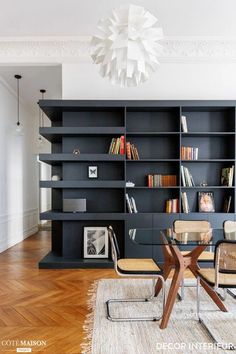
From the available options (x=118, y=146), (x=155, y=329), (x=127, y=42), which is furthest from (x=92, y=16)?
(x=155, y=329)

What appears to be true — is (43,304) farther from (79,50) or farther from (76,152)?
A: (79,50)

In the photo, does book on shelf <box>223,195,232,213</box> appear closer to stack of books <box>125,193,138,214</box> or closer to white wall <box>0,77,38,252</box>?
stack of books <box>125,193,138,214</box>

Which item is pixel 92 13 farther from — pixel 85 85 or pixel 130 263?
pixel 130 263

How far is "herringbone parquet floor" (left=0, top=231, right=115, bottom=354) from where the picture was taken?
2264 millimetres

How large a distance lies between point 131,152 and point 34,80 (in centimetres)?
267

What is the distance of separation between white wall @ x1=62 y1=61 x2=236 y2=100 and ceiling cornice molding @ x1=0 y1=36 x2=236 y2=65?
104mm

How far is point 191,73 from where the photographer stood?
15.0 ft

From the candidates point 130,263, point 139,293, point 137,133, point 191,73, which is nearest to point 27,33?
point 137,133

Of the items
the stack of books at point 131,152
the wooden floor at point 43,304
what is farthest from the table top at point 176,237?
the stack of books at point 131,152

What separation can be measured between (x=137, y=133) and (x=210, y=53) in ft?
5.97

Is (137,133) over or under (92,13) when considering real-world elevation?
under

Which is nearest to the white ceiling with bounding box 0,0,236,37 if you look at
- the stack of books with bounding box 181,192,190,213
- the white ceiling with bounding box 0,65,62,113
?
the white ceiling with bounding box 0,65,62,113

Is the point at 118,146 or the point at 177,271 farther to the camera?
the point at 118,146

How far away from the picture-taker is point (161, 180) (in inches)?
172
